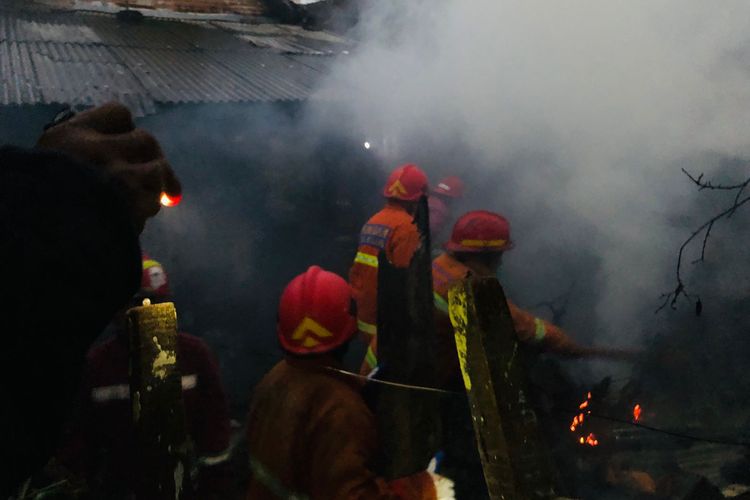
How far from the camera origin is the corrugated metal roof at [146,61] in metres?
5.77

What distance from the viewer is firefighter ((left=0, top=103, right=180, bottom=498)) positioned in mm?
843

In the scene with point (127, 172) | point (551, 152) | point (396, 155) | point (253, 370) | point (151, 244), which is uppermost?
point (127, 172)

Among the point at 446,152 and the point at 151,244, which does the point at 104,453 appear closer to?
the point at 151,244

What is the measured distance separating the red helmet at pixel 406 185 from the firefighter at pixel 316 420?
323 centimetres

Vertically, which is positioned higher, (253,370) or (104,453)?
(104,453)

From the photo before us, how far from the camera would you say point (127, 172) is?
1.18 metres

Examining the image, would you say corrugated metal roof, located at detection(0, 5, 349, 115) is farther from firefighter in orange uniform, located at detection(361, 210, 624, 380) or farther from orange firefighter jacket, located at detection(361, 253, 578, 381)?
orange firefighter jacket, located at detection(361, 253, 578, 381)

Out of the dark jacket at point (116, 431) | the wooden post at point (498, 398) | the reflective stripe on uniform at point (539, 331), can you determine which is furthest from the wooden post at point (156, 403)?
the reflective stripe on uniform at point (539, 331)

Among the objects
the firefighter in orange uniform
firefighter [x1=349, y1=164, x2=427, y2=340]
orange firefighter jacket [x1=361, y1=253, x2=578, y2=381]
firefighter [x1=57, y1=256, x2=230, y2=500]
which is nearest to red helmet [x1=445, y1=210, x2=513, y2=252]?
the firefighter in orange uniform

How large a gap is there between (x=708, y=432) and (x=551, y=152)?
133 inches

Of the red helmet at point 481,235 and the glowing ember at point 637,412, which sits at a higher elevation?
the red helmet at point 481,235

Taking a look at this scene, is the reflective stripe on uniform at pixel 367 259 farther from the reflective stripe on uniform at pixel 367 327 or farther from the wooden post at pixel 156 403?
the wooden post at pixel 156 403

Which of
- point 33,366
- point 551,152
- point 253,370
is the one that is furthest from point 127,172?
point 253,370

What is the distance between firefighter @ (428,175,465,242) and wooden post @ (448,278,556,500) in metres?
5.15
